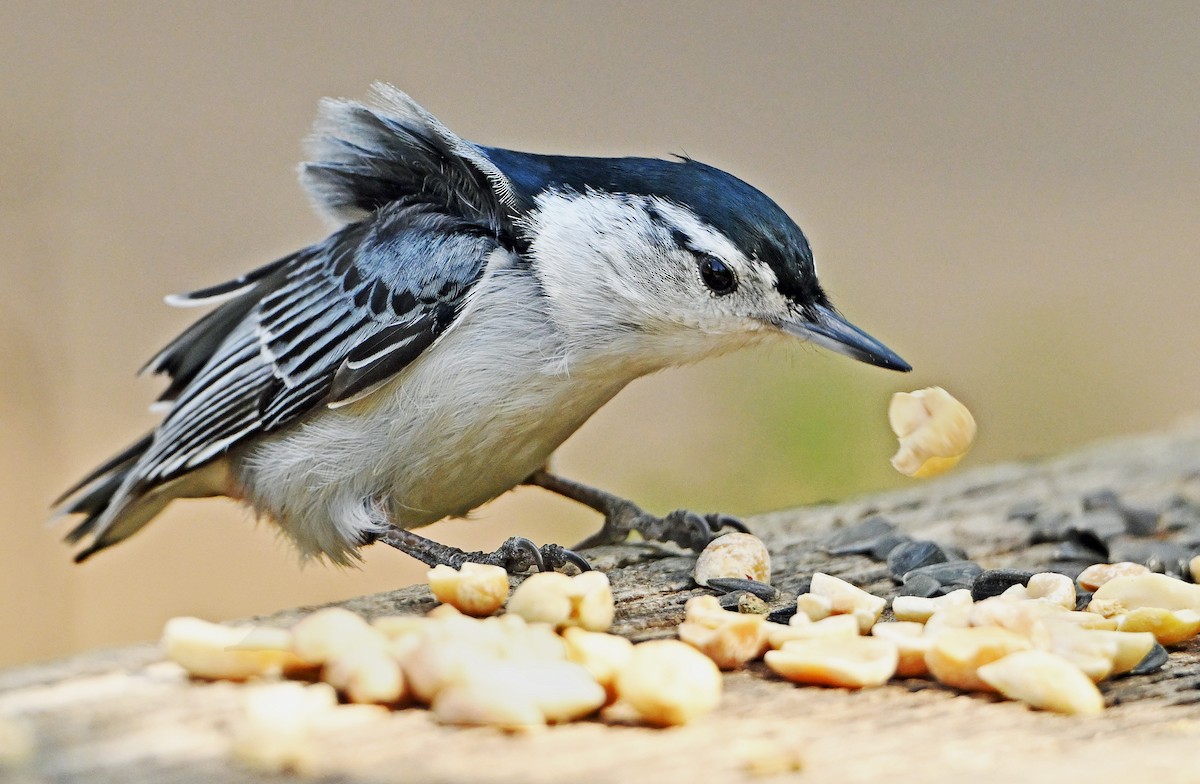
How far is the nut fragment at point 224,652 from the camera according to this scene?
1.40m

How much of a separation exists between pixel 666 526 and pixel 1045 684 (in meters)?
1.21

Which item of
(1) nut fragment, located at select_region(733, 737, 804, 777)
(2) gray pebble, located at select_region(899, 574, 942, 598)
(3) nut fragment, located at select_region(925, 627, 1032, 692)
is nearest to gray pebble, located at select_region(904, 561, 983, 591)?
(2) gray pebble, located at select_region(899, 574, 942, 598)

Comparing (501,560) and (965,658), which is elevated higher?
(501,560)

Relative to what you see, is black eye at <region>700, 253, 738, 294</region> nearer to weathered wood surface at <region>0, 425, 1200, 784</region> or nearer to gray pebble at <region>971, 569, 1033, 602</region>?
gray pebble at <region>971, 569, 1033, 602</region>

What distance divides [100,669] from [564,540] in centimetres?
258

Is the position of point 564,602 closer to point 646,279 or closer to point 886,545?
point 646,279

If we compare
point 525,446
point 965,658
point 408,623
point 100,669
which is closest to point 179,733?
point 100,669

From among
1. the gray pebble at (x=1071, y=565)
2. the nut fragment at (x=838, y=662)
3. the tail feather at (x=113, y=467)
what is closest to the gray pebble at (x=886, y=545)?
the gray pebble at (x=1071, y=565)

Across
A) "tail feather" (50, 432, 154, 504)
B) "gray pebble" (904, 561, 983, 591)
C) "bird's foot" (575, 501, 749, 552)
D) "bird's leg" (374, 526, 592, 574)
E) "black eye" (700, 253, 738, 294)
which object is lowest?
"gray pebble" (904, 561, 983, 591)

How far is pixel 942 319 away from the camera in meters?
5.18

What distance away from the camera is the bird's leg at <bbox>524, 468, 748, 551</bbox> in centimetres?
247

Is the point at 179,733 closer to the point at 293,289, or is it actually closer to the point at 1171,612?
the point at 1171,612

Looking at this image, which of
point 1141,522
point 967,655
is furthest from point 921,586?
point 1141,522

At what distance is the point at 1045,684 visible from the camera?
54.7 inches
